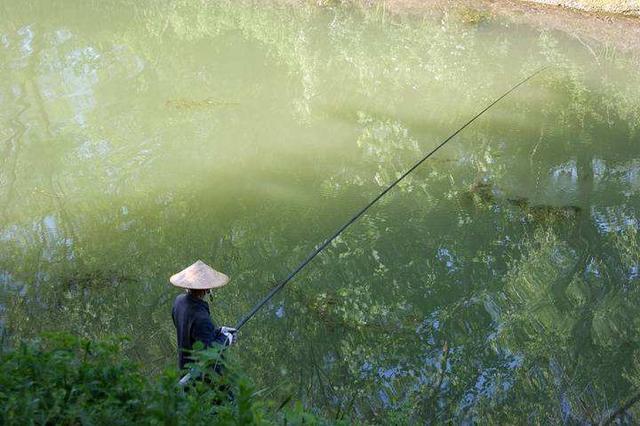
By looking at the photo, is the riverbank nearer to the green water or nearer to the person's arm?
the green water

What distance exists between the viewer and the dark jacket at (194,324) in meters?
3.84

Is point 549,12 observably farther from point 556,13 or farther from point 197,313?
point 197,313

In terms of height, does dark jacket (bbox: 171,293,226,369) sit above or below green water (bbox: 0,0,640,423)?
above

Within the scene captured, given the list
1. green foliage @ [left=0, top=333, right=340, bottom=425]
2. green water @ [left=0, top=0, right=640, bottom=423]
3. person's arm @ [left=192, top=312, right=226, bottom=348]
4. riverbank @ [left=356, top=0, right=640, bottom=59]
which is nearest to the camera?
green foliage @ [left=0, top=333, right=340, bottom=425]

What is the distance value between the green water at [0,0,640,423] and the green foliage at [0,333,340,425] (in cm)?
181

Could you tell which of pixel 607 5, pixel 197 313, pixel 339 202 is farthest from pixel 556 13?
pixel 197 313

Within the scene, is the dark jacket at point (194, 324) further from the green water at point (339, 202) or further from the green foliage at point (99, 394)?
the green foliage at point (99, 394)

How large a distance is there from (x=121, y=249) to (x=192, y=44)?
5.38 m

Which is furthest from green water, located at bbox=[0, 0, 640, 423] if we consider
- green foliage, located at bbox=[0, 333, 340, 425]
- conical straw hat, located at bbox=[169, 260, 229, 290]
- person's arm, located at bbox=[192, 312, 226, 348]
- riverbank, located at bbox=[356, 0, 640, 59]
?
green foliage, located at bbox=[0, 333, 340, 425]

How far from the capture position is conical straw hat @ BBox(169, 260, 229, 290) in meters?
3.88

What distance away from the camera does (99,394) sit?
2.49m

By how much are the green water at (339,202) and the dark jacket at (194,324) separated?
61cm

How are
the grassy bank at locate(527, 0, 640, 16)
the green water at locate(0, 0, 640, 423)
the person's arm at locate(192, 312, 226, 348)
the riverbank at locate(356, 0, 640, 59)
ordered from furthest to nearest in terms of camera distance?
the grassy bank at locate(527, 0, 640, 16)
the riverbank at locate(356, 0, 640, 59)
the green water at locate(0, 0, 640, 423)
the person's arm at locate(192, 312, 226, 348)

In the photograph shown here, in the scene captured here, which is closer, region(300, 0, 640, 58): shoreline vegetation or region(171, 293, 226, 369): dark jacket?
region(171, 293, 226, 369): dark jacket
